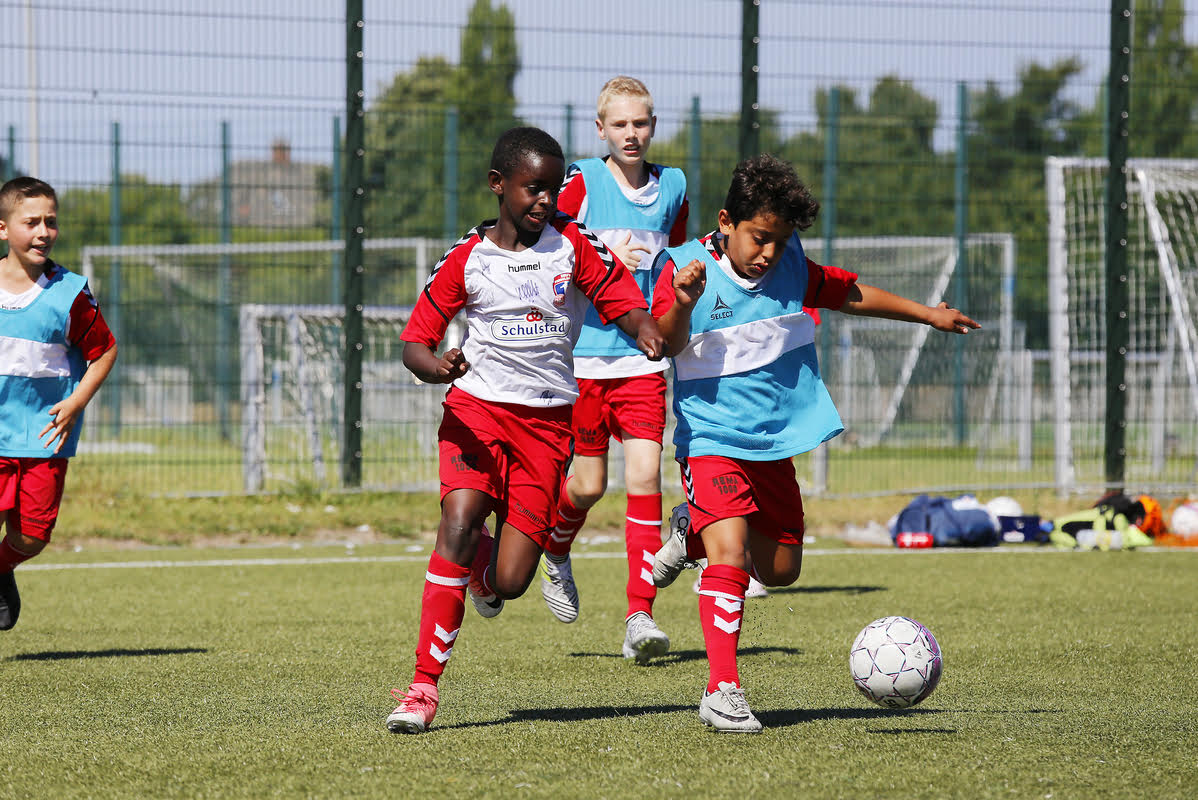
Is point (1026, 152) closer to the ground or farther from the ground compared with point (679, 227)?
farther from the ground

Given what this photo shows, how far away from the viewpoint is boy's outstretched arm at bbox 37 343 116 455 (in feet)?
17.8

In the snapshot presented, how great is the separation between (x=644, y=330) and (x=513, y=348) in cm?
42

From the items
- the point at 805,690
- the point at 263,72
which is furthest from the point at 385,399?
the point at 805,690

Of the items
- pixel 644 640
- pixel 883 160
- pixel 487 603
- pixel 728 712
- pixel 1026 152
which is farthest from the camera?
pixel 883 160

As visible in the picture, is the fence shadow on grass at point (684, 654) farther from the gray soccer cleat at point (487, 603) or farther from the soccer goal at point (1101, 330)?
the soccer goal at point (1101, 330)

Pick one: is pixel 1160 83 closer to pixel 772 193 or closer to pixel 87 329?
pixel 772 193

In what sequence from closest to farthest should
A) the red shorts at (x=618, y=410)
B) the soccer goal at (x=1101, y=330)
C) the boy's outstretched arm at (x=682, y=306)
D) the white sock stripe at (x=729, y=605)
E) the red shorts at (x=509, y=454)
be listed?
the boy's outstretched arm at (x=682, y=306), the white sock stripe at (x=729, y=605), the red shorts at (x=509, y=454), the red shorts at (x=618, y=410), the soccer goal at (x=1101, y=330)

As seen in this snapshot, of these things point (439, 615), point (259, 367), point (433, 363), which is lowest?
point (439, 615)

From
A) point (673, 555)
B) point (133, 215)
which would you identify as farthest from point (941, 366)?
point (673, 555)

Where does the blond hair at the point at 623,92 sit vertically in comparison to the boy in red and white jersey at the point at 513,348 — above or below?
above

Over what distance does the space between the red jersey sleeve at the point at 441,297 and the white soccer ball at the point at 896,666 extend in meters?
1.58

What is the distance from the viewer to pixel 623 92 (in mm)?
5992

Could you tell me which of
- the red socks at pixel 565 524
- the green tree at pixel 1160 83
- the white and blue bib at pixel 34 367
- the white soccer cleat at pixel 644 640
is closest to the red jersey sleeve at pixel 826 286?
the white soccer cleat at pixel 644 640

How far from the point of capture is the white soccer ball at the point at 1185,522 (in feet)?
32.6
